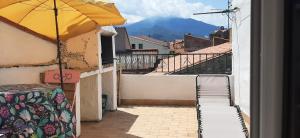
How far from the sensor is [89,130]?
267 inches

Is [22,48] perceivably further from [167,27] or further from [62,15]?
[167,27]

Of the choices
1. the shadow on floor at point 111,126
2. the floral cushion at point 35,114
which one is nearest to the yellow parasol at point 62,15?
the shadow on floor at point 111,126

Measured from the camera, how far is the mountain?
155 ft

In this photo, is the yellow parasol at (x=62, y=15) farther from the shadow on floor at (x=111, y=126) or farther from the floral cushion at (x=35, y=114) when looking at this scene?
the floral cushion at (x=35, y=114)

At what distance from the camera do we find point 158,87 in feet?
31.7

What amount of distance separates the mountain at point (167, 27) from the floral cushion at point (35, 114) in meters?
41.2

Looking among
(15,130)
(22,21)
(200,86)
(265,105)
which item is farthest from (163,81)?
(265,105)

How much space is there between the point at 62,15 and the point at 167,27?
1786 inches

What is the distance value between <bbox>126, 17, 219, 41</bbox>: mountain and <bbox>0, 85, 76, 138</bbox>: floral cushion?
41190 millimetres

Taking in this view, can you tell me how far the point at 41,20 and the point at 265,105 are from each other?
19.1 ft

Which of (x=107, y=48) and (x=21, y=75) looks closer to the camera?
(x=21, y=75)

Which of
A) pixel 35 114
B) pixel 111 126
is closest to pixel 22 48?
pixel 35 114

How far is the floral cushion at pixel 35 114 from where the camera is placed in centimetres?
363

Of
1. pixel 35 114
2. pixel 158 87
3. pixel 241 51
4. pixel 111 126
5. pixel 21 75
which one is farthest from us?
pixel 158 87
